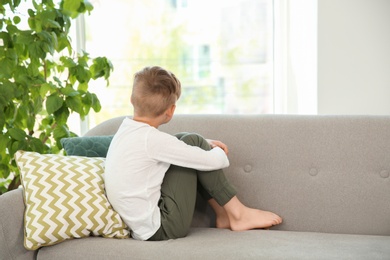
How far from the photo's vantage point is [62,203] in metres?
2.09

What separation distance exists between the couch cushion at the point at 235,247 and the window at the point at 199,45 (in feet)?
4.51

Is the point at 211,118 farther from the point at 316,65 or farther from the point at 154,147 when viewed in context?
the point at 316,65

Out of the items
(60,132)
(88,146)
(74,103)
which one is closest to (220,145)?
(88,146)

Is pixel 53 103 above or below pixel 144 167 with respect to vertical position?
above

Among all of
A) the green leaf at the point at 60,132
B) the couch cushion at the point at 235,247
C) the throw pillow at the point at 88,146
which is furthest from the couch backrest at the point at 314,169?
the green leaf at the point at 60,132

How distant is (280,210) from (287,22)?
1377 mm

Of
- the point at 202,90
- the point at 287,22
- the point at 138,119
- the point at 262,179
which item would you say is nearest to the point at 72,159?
the point at 138,119

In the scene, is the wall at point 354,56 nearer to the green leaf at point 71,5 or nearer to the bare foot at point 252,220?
the bare foot at point 252,220

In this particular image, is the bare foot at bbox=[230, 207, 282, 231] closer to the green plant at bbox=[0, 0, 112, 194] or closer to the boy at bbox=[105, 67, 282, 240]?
A: the boy at bbox=[105, 67, 282, 240]

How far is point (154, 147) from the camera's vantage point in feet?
6.91

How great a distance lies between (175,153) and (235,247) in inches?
15.0

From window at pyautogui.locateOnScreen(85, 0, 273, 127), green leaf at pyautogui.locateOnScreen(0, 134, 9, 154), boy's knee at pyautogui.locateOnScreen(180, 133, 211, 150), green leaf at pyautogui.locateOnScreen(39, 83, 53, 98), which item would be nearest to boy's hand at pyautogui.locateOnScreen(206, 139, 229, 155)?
boy's knee at pyautogui.locateOnScreen(180, 133, 211, 150)

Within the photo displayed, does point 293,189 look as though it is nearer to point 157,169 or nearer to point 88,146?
point 157,169

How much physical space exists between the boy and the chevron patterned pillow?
54 mm
